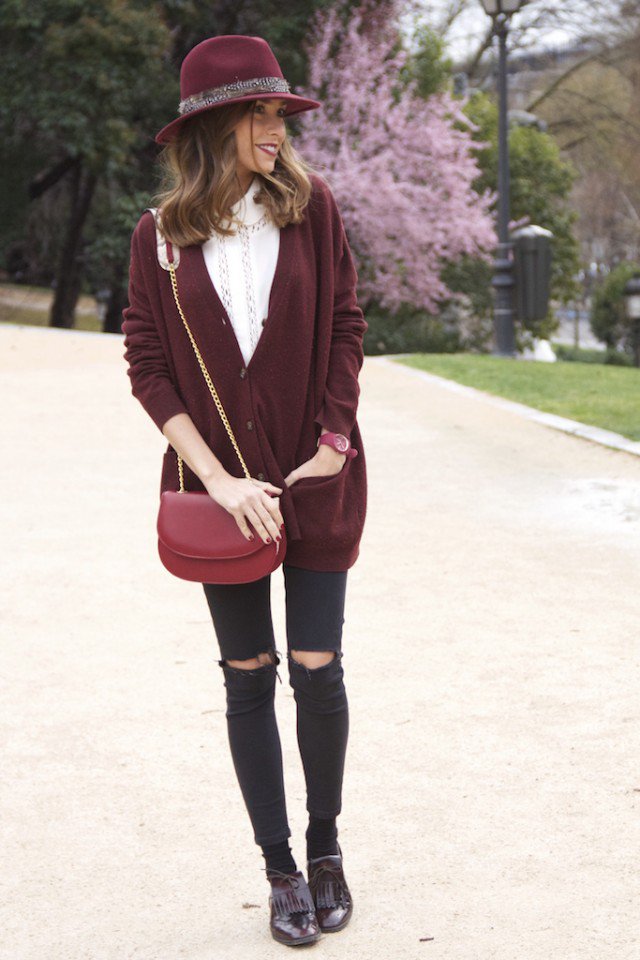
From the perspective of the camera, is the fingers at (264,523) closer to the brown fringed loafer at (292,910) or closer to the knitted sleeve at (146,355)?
the knitted sleeve at (146,355)

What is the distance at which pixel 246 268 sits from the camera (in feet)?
9.07

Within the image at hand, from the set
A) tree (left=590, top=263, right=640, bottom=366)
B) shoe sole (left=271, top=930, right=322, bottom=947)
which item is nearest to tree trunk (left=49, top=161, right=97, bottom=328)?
tree (left=590, top=263, right=640, bottom=366)

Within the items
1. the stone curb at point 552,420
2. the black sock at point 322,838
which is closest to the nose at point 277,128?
the black sock at point 322,838

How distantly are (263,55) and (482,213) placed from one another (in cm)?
2265

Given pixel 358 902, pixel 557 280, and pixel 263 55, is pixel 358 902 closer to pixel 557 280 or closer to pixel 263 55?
pixel 263 55

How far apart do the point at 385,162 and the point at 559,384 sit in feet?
35.7

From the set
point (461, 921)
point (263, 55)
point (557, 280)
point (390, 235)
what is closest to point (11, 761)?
point (461, 921)

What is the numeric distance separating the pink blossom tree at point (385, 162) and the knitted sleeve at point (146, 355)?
20.4 m

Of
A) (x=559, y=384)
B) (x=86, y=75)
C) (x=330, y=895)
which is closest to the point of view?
(x=330, y=895)

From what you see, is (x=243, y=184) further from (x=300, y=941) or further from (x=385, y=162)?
(x=385, y=162)

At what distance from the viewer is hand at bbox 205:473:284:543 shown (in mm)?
2666

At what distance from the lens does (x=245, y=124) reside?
2.72 meters

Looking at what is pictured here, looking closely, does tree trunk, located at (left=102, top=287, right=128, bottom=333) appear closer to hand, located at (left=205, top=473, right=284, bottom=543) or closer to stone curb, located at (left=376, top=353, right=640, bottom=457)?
stone curb, located at (left=376, top=353, right=640, bottom=457)

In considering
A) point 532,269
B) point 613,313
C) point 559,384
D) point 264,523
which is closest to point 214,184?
point 264,523
